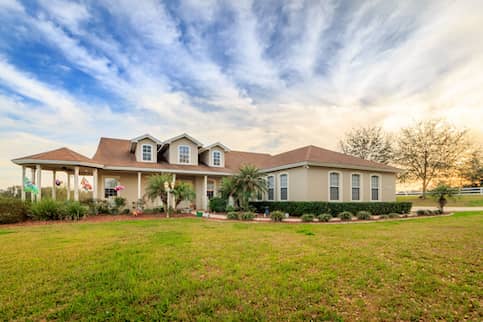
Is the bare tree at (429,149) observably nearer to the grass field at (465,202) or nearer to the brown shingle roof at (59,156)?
the grass field at (465,202)

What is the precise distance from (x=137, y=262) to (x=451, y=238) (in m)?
8.35

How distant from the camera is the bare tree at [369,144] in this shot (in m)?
31.5

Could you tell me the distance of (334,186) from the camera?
15.5 metres

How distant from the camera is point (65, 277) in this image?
388 centimetres

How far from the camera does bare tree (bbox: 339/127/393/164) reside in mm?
31500

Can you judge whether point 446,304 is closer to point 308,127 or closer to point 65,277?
point 65,277

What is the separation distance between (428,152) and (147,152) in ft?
105

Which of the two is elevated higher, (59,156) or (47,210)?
(59,156)

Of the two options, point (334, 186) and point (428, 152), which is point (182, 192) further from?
point (428, 152)

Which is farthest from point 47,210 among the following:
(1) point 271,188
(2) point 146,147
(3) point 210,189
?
(1) point 271,188

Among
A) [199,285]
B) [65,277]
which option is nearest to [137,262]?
[65,277]

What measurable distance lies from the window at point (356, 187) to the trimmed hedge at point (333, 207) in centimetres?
106

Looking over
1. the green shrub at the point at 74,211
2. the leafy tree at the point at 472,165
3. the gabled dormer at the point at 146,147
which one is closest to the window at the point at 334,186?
the gabled dormer at the point at 146,147

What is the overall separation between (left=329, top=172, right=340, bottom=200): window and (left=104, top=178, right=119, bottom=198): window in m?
15.0
